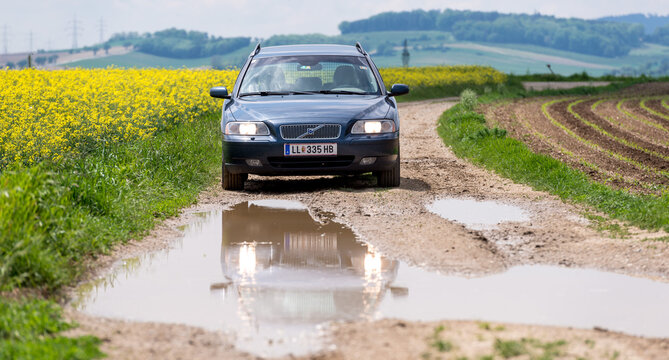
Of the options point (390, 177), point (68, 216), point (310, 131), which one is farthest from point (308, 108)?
point (68, 216)

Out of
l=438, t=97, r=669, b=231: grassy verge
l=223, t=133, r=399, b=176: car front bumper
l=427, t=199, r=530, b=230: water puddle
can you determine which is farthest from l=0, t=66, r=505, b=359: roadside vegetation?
l=438, t=97, r=669, b=231: grassy verge

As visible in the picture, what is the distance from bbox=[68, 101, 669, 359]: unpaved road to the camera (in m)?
4.98

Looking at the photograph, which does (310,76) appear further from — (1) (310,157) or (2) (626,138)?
(2) (626,138)

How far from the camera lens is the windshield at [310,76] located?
40.2 feet

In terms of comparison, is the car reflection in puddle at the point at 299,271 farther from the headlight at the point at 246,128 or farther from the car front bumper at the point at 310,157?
the headlight at the point at 246,128

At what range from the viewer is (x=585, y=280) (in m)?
6.84

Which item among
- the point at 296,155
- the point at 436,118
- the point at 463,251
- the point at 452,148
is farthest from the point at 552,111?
the point at 463,251

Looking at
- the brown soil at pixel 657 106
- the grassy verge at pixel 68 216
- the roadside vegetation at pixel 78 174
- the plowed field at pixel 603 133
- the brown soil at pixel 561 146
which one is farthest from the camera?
the brown soil at pixel 657 106

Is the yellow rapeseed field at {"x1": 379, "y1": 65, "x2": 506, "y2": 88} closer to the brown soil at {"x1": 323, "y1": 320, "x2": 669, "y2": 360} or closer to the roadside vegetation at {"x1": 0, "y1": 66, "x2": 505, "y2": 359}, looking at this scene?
the roadside vegetation at {"x1": 0, "y1": 66, "x2": 505, "y2": 359}

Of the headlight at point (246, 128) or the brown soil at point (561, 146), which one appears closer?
the headlight at point (246, 128)

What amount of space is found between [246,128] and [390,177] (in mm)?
1970

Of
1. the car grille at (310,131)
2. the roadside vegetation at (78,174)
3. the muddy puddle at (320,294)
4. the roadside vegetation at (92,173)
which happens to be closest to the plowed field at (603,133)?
the roadside vegetation at (92,173)

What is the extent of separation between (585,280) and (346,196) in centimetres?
450

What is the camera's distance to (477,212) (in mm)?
10008
